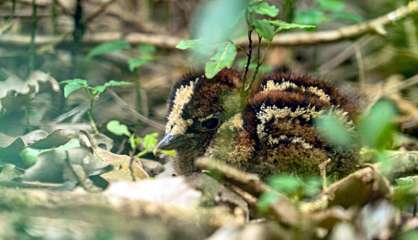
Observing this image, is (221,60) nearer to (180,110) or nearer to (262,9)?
(262,9)

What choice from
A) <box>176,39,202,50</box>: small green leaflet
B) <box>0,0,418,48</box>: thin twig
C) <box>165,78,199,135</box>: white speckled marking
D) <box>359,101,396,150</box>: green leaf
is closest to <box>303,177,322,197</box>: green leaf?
<box>359,101,396,150</box>: green leaf

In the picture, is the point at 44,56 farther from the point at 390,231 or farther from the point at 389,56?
the point at 390,231

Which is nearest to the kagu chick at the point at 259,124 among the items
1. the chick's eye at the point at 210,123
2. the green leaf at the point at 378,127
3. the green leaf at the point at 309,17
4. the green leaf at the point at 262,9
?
the chick's eye at the point at 210,123

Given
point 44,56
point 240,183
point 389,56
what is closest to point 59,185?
point 240,183

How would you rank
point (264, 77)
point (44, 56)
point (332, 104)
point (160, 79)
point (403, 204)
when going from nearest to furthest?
point (403, 204)
point (332, 104)
point (264, 77)
point (44, 56)
point (160, 79)

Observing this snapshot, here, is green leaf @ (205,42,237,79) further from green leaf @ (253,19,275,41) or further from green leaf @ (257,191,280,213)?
green leaf @ (257,191,280,213)

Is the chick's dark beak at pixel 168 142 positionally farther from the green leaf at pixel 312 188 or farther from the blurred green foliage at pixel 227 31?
the green leaf at pixel 312 188
